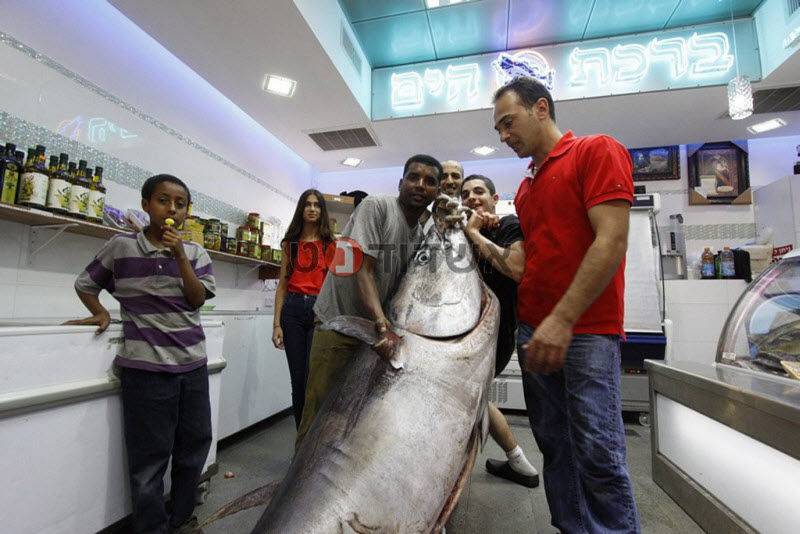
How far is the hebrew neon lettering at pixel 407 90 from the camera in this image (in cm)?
427

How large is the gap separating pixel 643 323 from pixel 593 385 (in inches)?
130

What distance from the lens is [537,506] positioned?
208cm

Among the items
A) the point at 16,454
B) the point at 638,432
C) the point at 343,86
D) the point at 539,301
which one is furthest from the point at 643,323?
the point at 16,454

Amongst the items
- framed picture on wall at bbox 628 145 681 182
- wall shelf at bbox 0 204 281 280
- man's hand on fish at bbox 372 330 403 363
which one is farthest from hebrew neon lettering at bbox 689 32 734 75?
wall shelf at bbox 0 204 281 280

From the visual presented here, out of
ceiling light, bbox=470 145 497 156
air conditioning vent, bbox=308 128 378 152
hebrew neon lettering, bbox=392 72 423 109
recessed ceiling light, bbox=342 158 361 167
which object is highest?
hebrew neon lettering, bbox=392 72 423 109

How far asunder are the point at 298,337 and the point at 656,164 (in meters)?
5.18

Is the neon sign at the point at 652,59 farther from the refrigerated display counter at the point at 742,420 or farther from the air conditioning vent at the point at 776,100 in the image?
the refrigerated display counter at the point at 742,420

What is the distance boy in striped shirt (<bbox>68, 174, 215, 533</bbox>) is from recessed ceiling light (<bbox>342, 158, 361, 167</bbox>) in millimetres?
3965

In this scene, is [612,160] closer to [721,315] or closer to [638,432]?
[638,432]

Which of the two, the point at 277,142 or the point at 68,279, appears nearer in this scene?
the point at 68,279

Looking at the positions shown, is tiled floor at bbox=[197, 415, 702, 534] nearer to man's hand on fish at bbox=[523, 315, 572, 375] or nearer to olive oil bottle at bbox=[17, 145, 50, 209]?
man's hand on fish at bbox=[523, 315, 572, 375]

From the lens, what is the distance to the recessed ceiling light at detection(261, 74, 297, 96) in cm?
358

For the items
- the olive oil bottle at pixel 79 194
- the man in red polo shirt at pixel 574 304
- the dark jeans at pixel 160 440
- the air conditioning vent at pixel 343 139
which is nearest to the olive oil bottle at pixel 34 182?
the olive oil bottle at pixel 79 194

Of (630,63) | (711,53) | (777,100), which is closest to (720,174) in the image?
(777,100)
